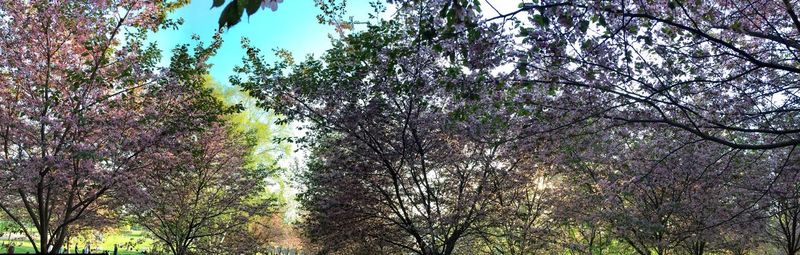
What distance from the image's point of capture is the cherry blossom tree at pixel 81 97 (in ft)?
31.7

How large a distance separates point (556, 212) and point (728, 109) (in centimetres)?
675

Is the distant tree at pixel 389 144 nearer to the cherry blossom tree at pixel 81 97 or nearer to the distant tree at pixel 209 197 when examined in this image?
the cherry blossom tree at pixel 81 97

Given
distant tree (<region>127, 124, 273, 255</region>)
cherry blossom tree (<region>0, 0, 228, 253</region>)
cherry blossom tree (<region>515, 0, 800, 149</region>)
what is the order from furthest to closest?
distant tree (<region>127, 124, 273, 255</region>)
cherry blossom tree (<region>0, 0, 228, 253</region>)
cherry blossom tree (<region>515, 0, 800, 149</region>)

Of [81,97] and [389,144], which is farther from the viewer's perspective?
[389,144]

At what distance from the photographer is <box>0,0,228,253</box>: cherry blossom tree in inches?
380

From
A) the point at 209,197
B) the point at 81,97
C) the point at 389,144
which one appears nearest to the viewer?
the point at 81,97

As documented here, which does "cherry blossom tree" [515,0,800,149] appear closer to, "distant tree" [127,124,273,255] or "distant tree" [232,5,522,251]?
"distant tree" [232,5,522,251]

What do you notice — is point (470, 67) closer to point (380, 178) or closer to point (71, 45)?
point (380, 178)

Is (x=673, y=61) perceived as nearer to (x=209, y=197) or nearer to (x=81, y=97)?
(x=81, y=97)

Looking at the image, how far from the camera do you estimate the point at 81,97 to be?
10.1m

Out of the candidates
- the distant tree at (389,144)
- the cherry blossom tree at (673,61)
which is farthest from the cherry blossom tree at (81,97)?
the cherry blossom tree at (673,61)

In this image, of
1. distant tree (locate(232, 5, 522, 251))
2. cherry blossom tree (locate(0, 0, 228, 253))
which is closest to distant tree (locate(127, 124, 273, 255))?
cherry blossom tree (locate(0, 0, 228, 253))

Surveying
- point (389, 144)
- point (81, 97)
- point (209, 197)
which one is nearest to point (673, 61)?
point (389, 144)

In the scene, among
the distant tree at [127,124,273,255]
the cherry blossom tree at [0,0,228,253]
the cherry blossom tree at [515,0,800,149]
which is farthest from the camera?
the distant tree at [127,124,273,255]
